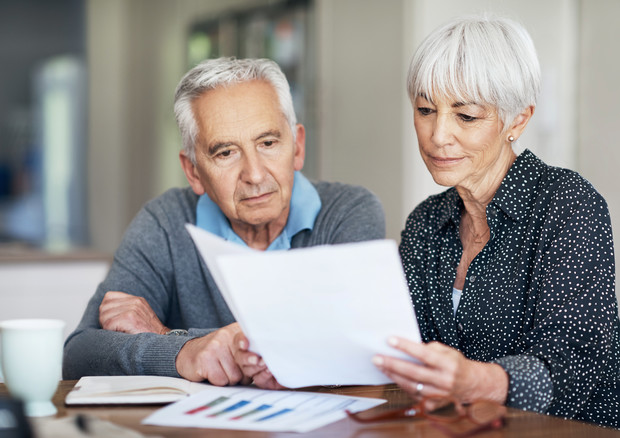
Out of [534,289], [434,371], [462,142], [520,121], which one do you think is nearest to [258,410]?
[434,371]

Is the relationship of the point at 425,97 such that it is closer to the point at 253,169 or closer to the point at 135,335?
the point at 253,169

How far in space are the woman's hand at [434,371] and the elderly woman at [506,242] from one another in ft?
0.30

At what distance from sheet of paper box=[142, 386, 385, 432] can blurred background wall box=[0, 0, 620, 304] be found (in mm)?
1014

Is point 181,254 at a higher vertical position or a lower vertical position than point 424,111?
lower

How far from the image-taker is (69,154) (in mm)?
6695

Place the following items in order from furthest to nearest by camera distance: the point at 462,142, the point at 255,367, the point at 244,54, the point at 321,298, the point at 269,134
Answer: the point at 244,54, the point at 269,134, the point at 462,142, the point at 255,367, the point at 321,298

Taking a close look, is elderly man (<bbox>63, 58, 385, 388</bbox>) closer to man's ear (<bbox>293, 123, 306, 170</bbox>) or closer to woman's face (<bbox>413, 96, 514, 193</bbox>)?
man's ear (<bbox>293, 123, 306, 170</bbox>)

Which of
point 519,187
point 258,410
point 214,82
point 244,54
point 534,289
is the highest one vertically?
point 244,54

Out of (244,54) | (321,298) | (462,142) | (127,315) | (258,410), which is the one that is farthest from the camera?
(244,54)

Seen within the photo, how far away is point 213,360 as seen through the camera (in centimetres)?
130

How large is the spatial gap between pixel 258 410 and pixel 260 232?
0.81m

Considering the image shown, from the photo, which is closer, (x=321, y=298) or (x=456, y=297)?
(x=321, y=298)

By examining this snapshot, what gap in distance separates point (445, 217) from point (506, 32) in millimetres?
396

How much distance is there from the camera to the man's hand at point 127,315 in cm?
159
